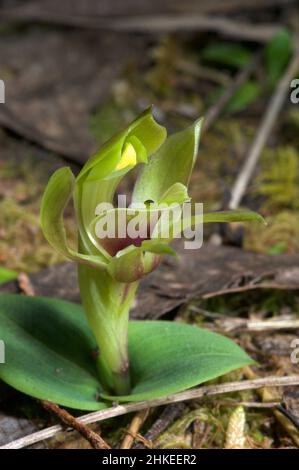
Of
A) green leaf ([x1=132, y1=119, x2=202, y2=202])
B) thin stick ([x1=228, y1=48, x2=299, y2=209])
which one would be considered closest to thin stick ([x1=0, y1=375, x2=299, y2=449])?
green leaf ([x1=132, y1=119, x2=202, y2=202])

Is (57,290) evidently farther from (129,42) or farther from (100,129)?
(129,42)

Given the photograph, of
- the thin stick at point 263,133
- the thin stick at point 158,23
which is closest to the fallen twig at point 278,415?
the thin stick at point 263,133

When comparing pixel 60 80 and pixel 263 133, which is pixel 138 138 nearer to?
pixel 263 133

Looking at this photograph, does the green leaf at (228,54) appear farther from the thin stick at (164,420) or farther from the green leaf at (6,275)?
the thin stick at (164,420)

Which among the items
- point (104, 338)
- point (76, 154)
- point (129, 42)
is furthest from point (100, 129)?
point (104, 338)

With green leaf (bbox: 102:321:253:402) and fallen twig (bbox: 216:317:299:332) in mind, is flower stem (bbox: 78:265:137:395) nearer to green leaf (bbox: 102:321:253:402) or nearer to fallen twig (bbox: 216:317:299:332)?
green leaf (bbox: 102:321:253:402)

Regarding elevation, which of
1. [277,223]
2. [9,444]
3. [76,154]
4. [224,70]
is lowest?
[9,444]

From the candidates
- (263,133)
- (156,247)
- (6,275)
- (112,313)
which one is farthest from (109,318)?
(263,133)
